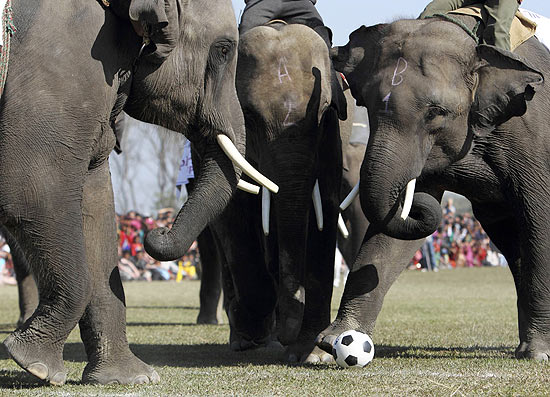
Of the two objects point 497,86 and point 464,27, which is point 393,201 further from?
point 464,27

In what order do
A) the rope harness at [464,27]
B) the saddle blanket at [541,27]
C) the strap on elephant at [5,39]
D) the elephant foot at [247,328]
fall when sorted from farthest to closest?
the elephant foot at [247,328]
the saddle blanket at [541,27]
the rope harness at [464,27]
the strap on elephant at [5,39]

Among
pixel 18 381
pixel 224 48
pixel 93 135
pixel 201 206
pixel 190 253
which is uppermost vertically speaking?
pixel 224 48

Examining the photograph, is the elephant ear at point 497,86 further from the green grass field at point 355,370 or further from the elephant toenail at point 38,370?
the elephant toenail at point 38,370

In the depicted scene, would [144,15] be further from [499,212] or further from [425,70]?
[499,212]

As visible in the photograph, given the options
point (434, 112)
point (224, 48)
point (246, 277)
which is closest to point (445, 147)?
point (434, 112)

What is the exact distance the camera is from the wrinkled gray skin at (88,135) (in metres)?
4.88

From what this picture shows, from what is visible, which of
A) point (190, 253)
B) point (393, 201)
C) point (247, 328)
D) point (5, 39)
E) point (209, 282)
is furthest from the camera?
point (190, 253)

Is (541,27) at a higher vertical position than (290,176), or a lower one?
higher

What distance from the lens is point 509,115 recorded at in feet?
21.9

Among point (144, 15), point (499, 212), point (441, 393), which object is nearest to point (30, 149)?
point (144, 15)

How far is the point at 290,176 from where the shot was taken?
6.98 metres

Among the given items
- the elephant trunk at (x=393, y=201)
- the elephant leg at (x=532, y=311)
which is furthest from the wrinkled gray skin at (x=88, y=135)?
the elephant leg at (x=532, y=311)

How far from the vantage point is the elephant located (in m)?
4.88

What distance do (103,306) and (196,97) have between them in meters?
1.29
